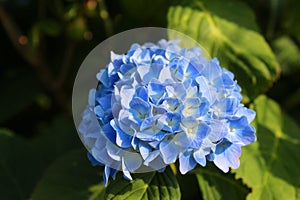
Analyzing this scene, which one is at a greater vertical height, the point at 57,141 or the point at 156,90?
the point at 156,90

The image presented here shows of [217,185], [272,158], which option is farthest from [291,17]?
[217,185]

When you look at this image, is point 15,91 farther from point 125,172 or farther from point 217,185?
point 125,172

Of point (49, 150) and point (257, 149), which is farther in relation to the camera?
point (49, 150)

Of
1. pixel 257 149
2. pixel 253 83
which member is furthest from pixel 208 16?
pixel 257 149

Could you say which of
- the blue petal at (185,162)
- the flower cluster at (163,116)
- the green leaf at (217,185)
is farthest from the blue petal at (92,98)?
the green leaf at (217,185)

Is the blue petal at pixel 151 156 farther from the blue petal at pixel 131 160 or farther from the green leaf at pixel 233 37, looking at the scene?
the green leaf at pixel 233 37

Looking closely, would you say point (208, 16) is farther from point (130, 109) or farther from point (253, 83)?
point (130, 109)
